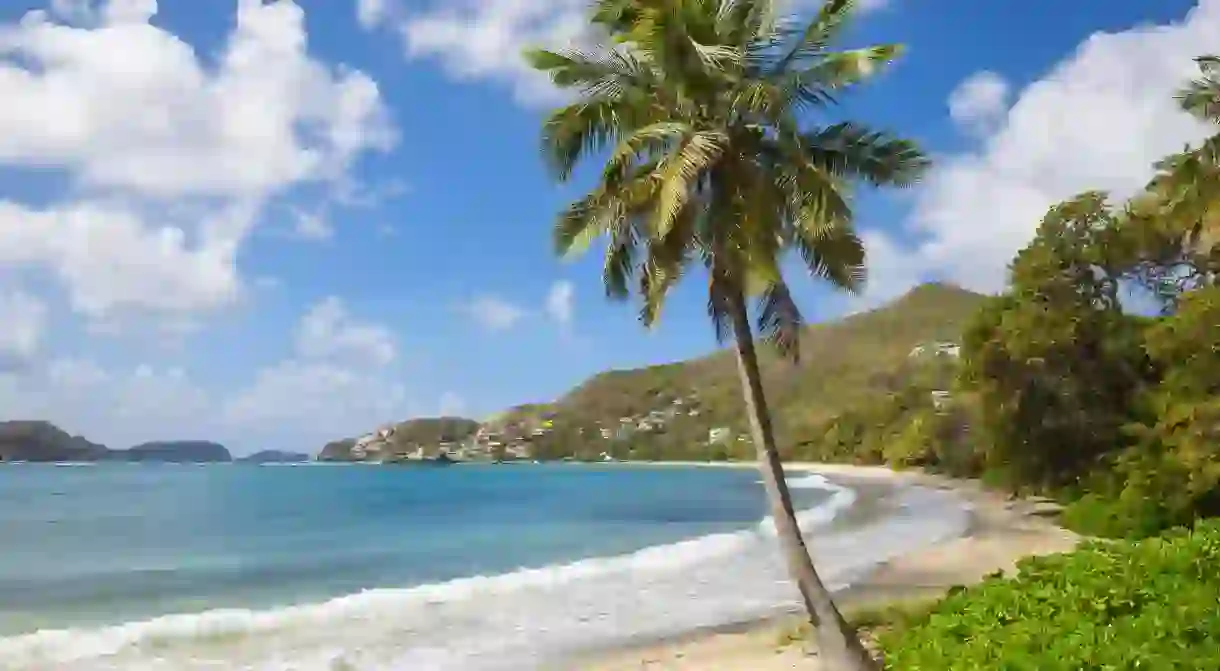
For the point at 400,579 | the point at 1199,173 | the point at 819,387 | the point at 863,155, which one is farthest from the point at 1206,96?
the point at 819,387

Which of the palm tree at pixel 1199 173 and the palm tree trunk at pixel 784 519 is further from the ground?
the palm tree at pixel 1199 173

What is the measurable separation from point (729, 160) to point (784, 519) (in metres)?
4.04

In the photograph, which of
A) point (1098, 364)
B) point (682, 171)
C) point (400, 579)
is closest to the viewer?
point (682, 171)

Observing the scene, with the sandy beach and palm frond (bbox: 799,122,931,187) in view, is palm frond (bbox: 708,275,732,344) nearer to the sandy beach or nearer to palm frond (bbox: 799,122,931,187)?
palm frond (bbox: 799,122,931,187)

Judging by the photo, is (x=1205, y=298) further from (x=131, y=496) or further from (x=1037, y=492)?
(x=131, y=496)

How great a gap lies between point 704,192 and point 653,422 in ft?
616

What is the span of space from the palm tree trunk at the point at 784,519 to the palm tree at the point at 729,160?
2 cm

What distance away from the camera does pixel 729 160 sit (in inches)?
434

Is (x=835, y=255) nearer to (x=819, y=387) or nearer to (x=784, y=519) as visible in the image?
(x=784, y=519)

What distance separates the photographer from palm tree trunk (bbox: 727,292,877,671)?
36.7 feet

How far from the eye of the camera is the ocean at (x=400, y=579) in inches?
658

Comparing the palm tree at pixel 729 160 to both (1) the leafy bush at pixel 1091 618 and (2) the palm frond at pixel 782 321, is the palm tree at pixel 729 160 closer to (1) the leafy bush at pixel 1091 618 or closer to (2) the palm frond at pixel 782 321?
(2) the palm frond at pixel 782 321

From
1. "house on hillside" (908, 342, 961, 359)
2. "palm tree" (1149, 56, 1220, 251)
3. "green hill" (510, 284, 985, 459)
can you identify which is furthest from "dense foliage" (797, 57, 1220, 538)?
"green hill" (510, 284, 985, 459)

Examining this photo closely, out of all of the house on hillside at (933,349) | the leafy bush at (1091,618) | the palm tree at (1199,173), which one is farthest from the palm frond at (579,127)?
the house on hillside at (933,349)
